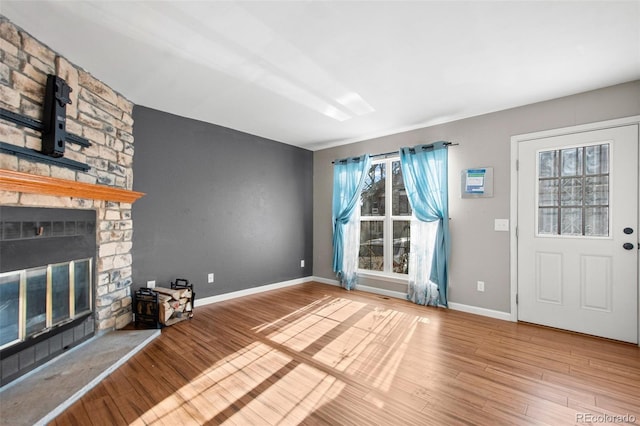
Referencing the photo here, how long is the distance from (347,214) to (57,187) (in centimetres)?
360

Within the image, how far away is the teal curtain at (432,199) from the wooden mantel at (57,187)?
3.43 metres

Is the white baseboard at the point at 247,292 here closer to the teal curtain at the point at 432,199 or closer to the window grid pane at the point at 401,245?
the window grid pane at the point at 401,245

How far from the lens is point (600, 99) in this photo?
9.46 ft

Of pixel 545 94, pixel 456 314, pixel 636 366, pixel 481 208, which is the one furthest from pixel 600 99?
pixel 456 314

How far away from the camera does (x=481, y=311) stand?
3527mm

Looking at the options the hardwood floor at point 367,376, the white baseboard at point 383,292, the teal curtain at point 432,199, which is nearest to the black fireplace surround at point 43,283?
the hardwood floor at point 367,376

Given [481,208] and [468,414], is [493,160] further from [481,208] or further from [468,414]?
[468,414]

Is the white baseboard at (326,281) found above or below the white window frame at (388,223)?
below

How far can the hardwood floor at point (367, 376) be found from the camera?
1.76 meters

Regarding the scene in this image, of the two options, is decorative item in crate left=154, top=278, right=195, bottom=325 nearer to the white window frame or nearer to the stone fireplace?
the stone fireplace

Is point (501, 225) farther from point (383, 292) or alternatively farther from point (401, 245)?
point (383, 292)

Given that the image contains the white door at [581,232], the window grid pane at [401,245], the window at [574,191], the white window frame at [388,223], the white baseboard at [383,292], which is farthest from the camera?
the white window frame at [388,223]

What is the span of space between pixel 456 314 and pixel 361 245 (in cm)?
179

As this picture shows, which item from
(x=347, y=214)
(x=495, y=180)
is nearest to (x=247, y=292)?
(x=347, y=214)
